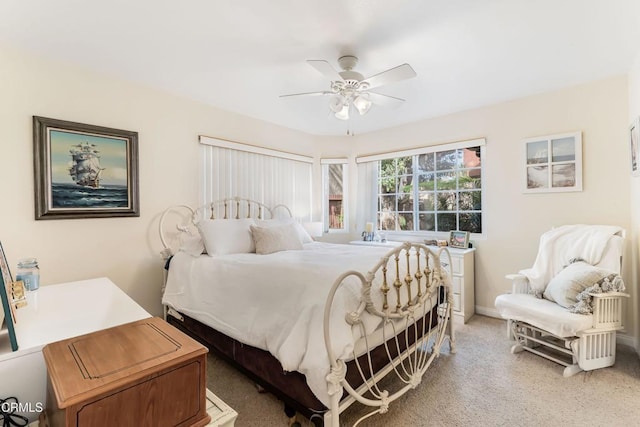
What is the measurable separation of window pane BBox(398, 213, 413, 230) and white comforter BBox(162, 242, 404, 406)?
207 centimetres

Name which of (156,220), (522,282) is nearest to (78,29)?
(156,220)

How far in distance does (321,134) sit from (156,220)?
9.14 feet

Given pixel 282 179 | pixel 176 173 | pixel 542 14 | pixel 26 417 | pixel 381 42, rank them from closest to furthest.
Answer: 1. pixel 26 417
2. pixel 542 14
3. pixel 381 42
4. pixel 176 173
5. pixel 282 179

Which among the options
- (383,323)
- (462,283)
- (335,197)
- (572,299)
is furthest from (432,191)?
(383,323)

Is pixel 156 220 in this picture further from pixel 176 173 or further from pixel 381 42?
pixel 381 42

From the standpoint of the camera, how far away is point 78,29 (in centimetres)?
202

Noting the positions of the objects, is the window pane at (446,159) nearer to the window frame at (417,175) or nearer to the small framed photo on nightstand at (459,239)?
the window frame at (417,175)

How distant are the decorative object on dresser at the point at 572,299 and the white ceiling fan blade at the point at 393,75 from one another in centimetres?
211

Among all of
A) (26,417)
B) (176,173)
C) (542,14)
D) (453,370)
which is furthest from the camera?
(176,173)

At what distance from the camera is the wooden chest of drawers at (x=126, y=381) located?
2.42ft

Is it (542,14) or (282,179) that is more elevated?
(542,14)

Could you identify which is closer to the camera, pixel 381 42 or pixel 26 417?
pixel 26 417

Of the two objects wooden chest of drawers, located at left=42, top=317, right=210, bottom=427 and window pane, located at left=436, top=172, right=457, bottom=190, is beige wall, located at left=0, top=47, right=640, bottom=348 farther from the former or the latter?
wooden chest of drawers, located at left=42, top=317, right=210, bottom=427

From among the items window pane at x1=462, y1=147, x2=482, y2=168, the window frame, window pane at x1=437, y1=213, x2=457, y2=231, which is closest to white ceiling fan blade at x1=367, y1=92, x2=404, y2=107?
the window frame
